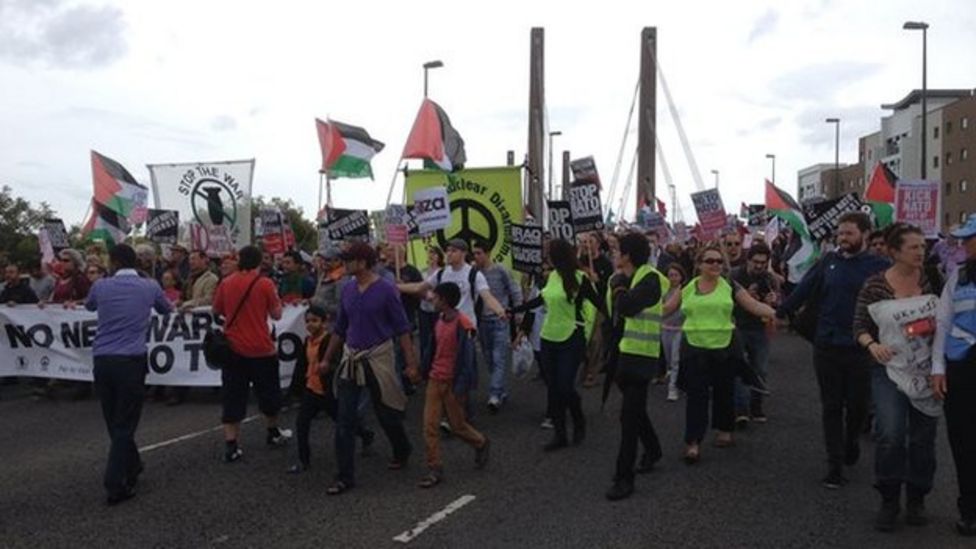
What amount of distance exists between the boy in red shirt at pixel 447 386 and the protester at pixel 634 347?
122 centimetres

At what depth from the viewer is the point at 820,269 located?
702 centimetres

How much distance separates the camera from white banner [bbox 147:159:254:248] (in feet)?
49.2

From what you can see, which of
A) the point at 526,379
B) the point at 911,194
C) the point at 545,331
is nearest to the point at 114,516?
the point at 545,331

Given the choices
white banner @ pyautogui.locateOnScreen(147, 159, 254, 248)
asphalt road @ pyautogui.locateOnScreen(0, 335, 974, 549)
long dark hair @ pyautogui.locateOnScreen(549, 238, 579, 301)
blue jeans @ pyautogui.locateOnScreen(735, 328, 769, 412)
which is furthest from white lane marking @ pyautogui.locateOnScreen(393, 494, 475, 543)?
white banner @ pyautogui.locateOnScreen(147, 159, 254, 248)

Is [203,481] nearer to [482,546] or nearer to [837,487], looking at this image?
[482,546]

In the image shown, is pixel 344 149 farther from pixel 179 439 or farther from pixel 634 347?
pixel 634 347

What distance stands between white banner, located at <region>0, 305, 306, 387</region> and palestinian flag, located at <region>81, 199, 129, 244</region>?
583 cm

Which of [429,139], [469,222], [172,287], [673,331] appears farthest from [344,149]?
[673,331]

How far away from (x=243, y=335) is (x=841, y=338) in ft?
15.5

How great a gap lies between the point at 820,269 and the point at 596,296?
193 cm

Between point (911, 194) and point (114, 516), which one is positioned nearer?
point (114, 516)

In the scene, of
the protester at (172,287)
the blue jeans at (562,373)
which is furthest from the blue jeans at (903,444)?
the protester at (172,287)

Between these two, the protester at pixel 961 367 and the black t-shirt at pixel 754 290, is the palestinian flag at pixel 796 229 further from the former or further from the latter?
the protester at pixel 961 367

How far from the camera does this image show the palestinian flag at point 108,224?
696 inches
